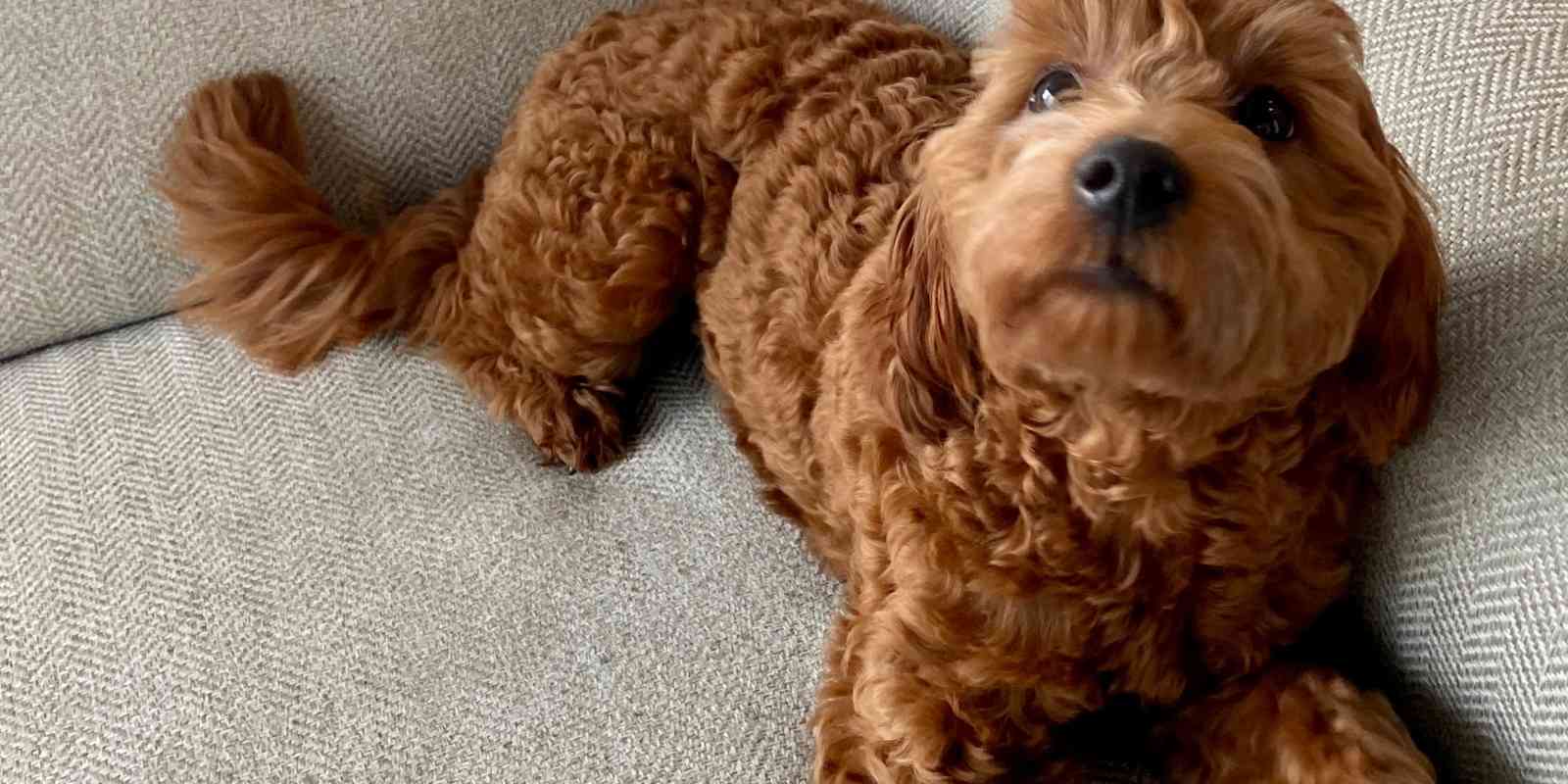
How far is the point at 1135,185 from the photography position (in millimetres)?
782

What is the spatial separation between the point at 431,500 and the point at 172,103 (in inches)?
23.8

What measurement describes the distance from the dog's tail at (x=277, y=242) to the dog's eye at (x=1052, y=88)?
0.91 m

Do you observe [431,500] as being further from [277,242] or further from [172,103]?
[172,103]

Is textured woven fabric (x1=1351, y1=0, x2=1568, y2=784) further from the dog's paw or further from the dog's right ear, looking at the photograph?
the dog's paw

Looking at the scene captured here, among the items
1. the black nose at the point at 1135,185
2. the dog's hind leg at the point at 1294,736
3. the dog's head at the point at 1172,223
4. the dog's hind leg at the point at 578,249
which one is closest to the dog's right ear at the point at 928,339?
the dog's head at the point at 1172,223

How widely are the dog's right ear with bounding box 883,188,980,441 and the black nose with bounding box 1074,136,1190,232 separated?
0.70 ft

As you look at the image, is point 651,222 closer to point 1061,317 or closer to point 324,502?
point 324,502

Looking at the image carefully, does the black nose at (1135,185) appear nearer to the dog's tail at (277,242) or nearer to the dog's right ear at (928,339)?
the dog's right ear at (928,339)

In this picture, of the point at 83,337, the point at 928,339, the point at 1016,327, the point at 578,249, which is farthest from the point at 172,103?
the point at 1016,327

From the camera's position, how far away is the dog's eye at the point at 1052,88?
0.99 meters

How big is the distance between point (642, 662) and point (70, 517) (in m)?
0.64

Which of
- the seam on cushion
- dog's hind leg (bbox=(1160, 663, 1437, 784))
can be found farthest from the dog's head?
the seam on cushion

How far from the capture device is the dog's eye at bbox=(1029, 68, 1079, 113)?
0.99 meters

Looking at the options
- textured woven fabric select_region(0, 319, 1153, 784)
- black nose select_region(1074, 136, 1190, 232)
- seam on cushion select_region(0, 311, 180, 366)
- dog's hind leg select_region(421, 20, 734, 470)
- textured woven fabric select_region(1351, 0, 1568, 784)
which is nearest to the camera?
black nose select_region(1074, 136, 1190, 232)
